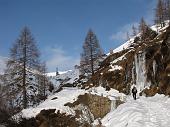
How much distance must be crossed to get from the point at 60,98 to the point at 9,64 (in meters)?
6.97

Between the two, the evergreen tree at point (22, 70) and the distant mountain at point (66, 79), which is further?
the distant mountain at point (66, 79)

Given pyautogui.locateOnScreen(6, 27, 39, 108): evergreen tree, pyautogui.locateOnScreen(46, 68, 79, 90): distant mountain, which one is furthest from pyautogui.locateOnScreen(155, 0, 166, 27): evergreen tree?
pyautogui.locateOnScreen(6, 27, 39, 108): evergreen tree

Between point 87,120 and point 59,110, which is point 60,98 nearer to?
point 59,110

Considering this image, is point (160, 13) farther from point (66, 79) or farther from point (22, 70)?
point (22, 70)

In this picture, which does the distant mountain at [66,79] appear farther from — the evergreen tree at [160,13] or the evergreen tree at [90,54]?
the evergreen tree at [160,13]

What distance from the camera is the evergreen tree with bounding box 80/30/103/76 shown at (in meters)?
65.1

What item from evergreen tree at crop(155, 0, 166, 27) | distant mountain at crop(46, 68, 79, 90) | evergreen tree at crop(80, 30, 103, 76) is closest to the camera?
evergreen tree at crop(80, 30, 103, 76)

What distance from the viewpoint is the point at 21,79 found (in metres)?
37.8

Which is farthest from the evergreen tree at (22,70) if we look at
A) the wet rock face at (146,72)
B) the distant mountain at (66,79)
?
the distant mountain at (66,79)

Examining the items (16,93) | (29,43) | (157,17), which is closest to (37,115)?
(16,93)

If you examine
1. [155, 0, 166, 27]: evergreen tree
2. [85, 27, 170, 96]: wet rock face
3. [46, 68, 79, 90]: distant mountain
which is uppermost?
[155, 0, 166, 27]: evergreen tree

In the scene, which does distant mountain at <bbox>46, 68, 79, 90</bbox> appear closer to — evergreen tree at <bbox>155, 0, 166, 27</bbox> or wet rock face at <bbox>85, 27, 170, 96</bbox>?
evergreen tree at <bbox>155, 0, 166, 27</bbox>

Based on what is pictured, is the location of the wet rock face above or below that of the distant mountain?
below

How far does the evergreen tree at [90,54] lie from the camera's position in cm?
6512
